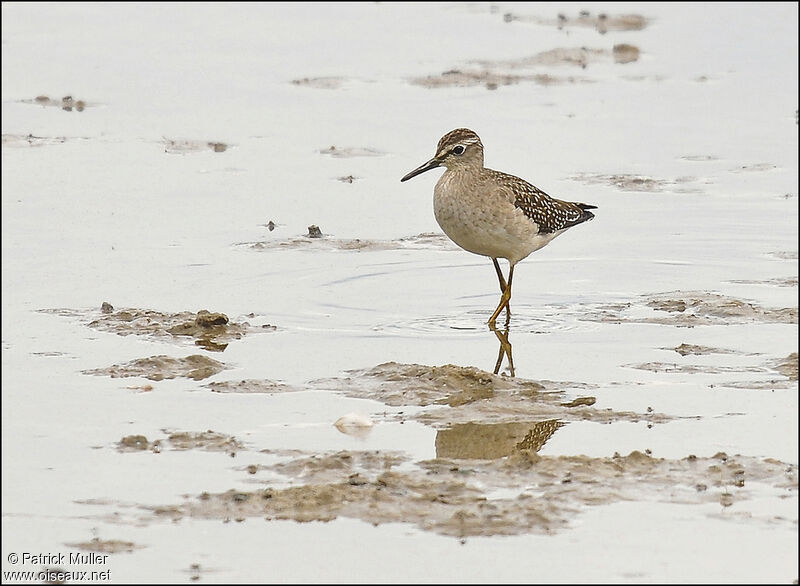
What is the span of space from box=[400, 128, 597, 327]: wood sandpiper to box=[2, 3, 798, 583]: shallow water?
442mm

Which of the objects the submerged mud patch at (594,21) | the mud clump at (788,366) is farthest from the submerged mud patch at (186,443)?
the submerged mud patch at (594,21)

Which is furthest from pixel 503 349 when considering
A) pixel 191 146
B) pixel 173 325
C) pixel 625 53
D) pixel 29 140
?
pixel 625 53

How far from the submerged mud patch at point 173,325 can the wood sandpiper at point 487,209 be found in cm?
177

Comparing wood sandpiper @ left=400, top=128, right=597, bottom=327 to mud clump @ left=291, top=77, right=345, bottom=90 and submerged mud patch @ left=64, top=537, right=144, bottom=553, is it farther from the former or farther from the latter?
mud clump @ left=291, top=77, right=345, bottom=90

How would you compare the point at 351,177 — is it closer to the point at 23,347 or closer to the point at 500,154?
the point at 500,154

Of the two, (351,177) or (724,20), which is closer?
(351,177)

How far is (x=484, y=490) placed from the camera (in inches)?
337

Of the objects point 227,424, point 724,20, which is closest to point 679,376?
point 227,424

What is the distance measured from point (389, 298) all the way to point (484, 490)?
439cm

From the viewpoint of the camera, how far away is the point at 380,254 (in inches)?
556

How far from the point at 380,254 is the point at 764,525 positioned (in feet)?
21.2

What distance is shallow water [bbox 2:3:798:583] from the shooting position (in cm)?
825

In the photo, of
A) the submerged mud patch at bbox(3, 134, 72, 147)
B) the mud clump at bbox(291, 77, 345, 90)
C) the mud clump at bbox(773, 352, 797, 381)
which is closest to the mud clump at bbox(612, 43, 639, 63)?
the mud clump at bbox(291, 77, 345, 90)

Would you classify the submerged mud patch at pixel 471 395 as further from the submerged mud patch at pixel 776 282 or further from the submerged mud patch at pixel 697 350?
the submerged mud patch at pixel 776 282
